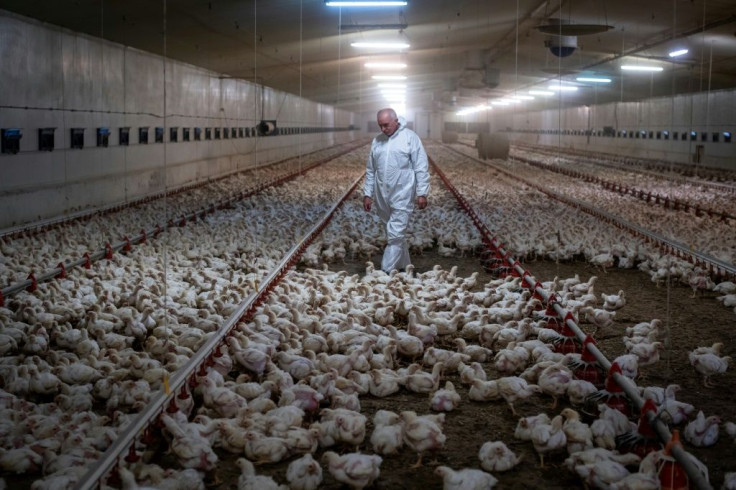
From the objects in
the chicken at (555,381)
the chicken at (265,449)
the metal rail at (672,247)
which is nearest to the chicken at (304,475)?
the chicken at (265,449)

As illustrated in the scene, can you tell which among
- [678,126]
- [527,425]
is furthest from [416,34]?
[527,425]

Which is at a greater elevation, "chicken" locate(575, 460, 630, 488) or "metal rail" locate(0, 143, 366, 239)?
"metal rail" locate(0, 143, 366, 239)

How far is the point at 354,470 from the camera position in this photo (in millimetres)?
4156

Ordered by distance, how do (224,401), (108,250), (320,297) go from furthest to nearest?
(108,250) → (320,297) → (224,401)

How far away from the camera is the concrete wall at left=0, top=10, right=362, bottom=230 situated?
1352 centimetres

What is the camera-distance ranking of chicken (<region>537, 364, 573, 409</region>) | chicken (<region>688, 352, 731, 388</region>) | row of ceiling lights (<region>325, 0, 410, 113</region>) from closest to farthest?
chicken (<region>537, 364, 573, 409</region>) < chicken (<region>688, 352, 731, 388</region>) < row of ceiling lights (<region>325, 0, 410, 113</region>)

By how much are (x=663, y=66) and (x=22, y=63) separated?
21759mm

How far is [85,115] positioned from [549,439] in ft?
47.2

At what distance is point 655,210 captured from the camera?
56.4 feet

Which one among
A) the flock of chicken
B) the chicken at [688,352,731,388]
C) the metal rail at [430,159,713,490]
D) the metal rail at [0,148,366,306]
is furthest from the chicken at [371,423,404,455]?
the metal rail at [0,148,366,306]

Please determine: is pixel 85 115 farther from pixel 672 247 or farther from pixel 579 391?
pixel 579 391

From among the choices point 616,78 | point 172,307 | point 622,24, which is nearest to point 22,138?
point 172,307

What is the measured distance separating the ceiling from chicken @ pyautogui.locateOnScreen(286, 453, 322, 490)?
8145 millimetres

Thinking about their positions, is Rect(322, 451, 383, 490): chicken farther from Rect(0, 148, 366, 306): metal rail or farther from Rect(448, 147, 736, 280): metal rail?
Rect(448, 147, 736, 280): metal rail
